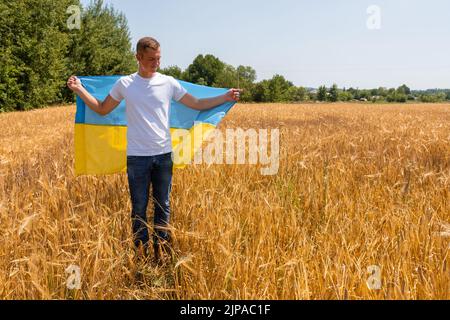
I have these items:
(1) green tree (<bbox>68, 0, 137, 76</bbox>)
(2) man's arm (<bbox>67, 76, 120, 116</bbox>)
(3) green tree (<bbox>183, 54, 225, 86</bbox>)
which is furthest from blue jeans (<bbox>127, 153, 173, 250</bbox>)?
(3) green tree (<bbox>183, 54, 225, 86</bbox>)

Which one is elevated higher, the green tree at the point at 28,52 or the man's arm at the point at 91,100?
the green tree at the point at 28,52

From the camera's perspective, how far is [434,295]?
5.88 feet

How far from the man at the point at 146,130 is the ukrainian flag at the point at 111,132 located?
1.19ft

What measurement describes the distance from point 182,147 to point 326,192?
1.39 metres

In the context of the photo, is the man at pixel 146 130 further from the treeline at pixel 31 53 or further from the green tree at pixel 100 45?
the green tree at pixel 100 45

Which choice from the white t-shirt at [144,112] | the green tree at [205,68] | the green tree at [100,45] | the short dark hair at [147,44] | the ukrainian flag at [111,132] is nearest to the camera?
the short dark hair at [147,44]

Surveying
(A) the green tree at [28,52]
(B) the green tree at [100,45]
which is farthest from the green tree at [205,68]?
(A) the green tree at [28,52]

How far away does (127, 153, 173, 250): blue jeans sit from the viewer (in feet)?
8.18

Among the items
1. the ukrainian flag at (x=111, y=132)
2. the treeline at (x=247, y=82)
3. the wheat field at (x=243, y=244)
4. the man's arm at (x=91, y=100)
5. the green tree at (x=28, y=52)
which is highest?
the treeline at (x=247, y=82)

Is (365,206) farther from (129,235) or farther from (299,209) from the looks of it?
(129,235)

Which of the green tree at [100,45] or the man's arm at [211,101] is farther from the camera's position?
the green tree at [100,45]

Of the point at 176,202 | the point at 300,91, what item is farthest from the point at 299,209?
the point at 300,91

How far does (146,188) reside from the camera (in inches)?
101

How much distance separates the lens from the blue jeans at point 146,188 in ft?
8.18
